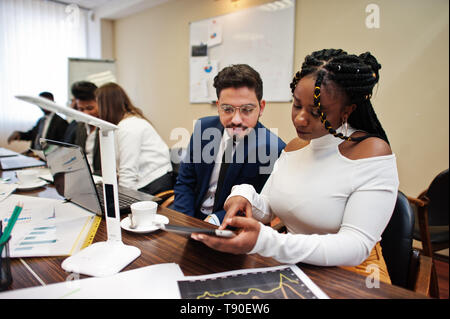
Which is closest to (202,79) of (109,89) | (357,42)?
(109,89)

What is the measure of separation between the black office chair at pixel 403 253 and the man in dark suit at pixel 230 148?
0.59 m

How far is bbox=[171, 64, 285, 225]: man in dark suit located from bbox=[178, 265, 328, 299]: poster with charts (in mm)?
632

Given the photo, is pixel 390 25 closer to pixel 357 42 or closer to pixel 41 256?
pixel 357 42

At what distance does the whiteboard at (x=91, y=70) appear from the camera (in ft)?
15.4

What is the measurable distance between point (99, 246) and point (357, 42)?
99.3 inches

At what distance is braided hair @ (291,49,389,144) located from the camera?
84cm

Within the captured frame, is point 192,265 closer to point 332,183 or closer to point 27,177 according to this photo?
point 332,183

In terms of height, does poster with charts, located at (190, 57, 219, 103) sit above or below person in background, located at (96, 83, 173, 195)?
above

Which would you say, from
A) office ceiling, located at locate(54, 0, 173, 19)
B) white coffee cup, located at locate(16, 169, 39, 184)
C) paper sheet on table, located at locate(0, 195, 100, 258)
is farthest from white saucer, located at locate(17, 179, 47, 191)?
office ceiling, located at locate(54, 0, 173, 19)

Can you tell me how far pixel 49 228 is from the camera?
2.97ft

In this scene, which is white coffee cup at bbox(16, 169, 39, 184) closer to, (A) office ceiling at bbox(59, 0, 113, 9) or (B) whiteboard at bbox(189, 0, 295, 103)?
(B) whiteboard at bbox(189, 0, 295, 103)

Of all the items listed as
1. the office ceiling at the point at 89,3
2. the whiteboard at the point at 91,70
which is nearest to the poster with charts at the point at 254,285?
the whiteboard at the point at 91,70

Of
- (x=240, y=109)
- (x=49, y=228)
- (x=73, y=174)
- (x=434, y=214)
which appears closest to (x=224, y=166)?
(x=240, y=109)

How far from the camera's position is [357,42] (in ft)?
7.84
